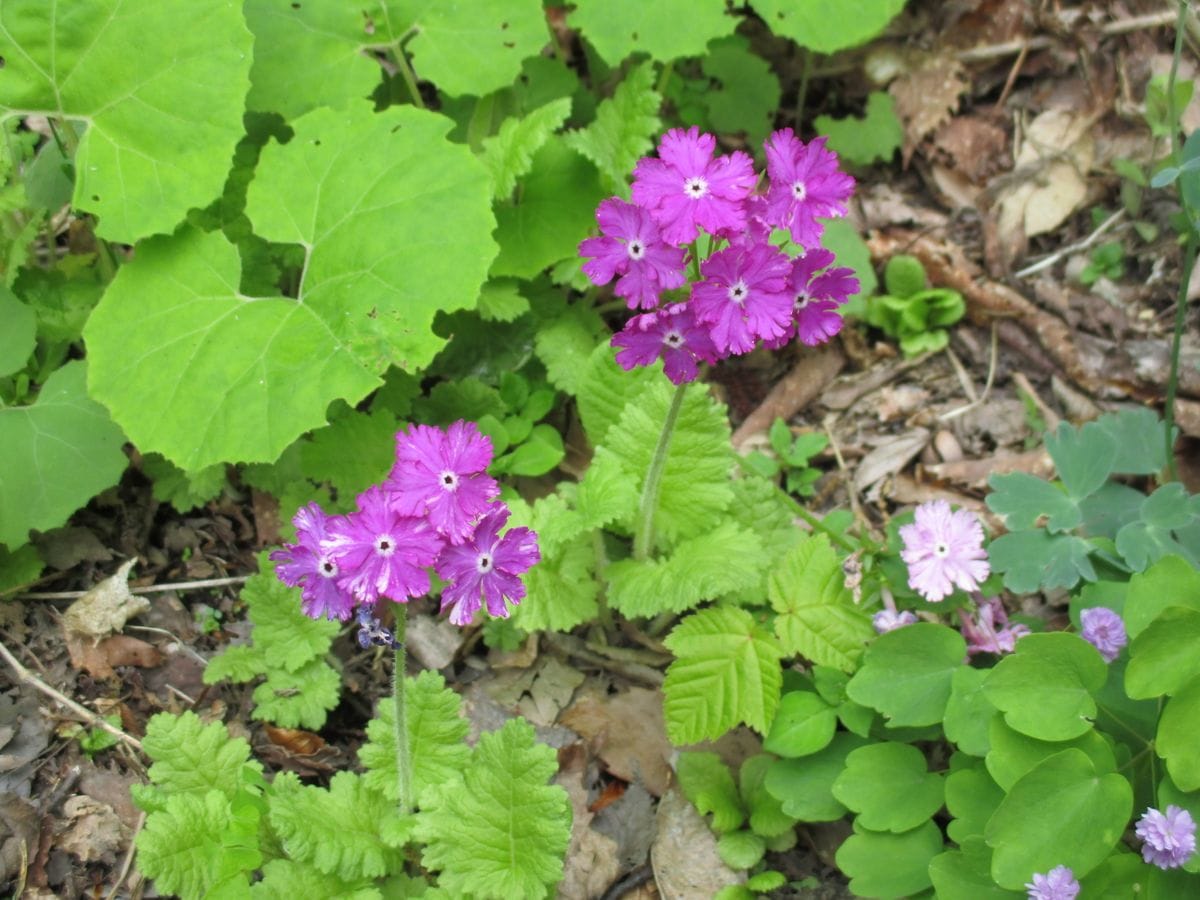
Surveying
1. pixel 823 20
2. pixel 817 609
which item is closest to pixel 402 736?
pixel 817 609

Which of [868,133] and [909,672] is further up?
[868,133]

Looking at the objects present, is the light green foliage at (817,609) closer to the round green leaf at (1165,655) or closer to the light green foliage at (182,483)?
the round green leaf at (1165,655)

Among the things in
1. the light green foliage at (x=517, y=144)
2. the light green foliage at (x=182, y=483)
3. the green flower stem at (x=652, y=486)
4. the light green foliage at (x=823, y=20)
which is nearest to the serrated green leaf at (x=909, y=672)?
the green flower stem at (x=652, y=486)

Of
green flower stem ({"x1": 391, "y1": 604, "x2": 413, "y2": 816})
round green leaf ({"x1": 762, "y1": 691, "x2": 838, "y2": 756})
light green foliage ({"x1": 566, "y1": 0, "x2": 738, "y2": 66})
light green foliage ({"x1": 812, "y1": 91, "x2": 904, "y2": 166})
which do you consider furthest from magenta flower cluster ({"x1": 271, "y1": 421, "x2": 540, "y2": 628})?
light green foliage ({"x1": 812, "y1": 91, "x2": 904, "y2": 166})

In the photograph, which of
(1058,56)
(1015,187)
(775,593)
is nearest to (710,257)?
(775,593)

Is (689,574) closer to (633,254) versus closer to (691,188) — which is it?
(633,254)

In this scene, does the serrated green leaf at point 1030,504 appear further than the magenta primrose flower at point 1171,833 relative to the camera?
Yes
